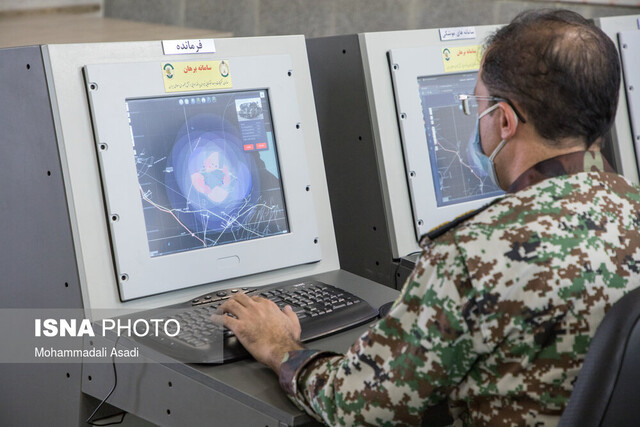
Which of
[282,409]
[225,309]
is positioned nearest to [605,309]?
[282,409]

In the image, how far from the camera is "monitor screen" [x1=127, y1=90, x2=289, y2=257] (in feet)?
4.68

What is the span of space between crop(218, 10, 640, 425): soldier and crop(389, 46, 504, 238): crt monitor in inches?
25.8

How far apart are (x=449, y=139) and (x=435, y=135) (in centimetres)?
4

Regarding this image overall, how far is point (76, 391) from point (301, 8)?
1.67m

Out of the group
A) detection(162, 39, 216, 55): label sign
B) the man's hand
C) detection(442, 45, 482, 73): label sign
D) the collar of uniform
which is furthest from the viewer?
detection(442, 45, 482, 73): label sign

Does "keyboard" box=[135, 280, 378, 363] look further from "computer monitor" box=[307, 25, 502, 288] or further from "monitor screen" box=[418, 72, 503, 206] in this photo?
"monitor screen" box=[418, 72, 503, 206]

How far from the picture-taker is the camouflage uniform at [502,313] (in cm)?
92

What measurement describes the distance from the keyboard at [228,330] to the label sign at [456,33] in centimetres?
74

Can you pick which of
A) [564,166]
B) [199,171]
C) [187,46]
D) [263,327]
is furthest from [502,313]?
[187,46]

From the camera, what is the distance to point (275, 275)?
156 centimetres

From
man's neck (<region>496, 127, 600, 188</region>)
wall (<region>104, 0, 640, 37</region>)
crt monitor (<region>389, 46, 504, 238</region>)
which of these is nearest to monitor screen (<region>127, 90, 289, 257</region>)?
crt monitor (<region>389, 46, 504, 238</region>)

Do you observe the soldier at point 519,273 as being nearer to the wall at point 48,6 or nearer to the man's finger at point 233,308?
the man's finger at point 233,308

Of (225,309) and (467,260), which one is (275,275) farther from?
(467,260)

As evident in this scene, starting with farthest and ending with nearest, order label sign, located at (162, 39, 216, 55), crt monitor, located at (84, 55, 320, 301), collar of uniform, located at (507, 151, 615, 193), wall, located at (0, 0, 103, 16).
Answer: wall, located at (0, 0, 103, 16) → label sign, located at (162, 39, 216, 55) → crt monitor, located at (84, 55, 320, 301) → collar of uniform, located at (507, 151, 615, 193)
